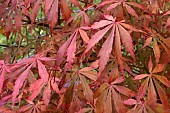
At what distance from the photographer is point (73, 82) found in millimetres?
996

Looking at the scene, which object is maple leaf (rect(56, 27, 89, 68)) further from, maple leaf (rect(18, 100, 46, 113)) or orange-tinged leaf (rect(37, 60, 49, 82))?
maple leaf (rect(18, 100, 46, 113))

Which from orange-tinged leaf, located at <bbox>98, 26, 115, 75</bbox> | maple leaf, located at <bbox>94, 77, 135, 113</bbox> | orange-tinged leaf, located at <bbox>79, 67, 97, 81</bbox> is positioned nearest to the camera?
orange-tinged leaf, located at <bbox>98, 26, 115, 75</bbox>

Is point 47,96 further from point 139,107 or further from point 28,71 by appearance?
point 139,107

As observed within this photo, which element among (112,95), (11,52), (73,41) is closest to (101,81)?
(112,95)

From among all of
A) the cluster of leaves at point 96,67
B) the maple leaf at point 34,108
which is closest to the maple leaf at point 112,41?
the cluster of leaves at point 96,67

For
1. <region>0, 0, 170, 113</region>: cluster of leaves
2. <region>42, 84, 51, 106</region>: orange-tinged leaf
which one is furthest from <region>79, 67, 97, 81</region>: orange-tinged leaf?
<region>42, 84, 51, 106</region>: orange-tinged leaf

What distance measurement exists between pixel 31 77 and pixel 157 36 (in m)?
0.43

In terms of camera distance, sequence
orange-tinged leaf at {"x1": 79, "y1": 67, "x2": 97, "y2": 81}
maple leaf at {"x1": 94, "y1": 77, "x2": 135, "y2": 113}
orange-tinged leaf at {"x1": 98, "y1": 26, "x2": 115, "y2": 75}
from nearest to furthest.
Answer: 1. orange-tinged leaf at {"x1": 98, "y1": 26, "x2": 115, "y2": 75}
2. maple leaf at {"x1": 94, "y1": 77, "x2": 135, "y2": 113}
3. orange-tinged leaf at {"x1": 79, "y1": 67, "x2": 97, "y2": 81}

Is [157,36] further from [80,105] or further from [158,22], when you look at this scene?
[80,105]

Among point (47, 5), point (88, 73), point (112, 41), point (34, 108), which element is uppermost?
point (47, 5)

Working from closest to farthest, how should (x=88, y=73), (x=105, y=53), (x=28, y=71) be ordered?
(x=105, y=53) → (x=28, y=71) → (x=88, y=73)

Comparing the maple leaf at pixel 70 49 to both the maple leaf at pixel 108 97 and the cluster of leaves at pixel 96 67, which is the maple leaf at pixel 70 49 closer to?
the cluster of leaves at pixel 96 67

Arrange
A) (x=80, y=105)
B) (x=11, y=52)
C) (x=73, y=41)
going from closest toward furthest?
(x=73, y=41) → (x=80, y=105) → (x=11, y=52)

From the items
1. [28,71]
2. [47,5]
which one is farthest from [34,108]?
[47,5]
